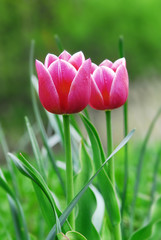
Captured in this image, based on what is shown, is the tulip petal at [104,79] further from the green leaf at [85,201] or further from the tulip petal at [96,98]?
the green leaf at [85,201]

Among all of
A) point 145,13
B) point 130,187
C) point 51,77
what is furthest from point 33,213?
point 145,13

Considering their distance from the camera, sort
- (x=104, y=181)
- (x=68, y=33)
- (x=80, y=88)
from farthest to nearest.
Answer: (x=68, y=33) < (x=104, y=181) < (x=80, y=88)

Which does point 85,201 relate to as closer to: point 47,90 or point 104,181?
point 104,181

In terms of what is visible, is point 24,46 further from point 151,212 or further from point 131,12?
point 151,212

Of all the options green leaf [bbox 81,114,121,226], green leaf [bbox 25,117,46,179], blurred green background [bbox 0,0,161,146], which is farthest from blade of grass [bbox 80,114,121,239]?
blurred green background [bbox 0,0,161,146]

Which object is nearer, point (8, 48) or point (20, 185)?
point (20, 185)

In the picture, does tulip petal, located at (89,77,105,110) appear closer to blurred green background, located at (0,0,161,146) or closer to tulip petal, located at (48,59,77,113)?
tulip petal, located at (48,59,77,113)

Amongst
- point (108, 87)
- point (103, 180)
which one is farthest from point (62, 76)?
point (103, 180)
